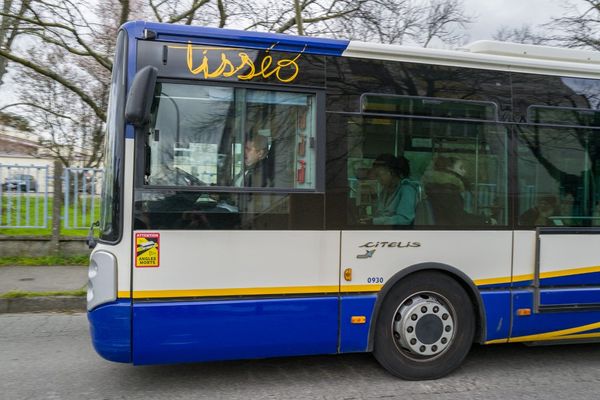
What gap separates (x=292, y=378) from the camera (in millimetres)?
4012

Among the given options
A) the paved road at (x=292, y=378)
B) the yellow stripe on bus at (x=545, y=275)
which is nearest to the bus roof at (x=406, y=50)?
the yellow stripe on bus at (x=545, y=275)

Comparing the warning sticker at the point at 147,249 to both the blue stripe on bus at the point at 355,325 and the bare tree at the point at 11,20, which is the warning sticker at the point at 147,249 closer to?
the blue stripe on bus at the point at 355,325

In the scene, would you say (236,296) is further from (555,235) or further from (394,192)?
(555,235)

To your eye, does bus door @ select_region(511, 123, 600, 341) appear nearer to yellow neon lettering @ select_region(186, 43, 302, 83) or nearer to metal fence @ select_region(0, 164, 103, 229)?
yellow neon lettering @ select_region(186, 43, 302, 83)

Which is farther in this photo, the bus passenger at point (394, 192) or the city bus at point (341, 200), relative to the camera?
the bus passenger at point (394, 192)

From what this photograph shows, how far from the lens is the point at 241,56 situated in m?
3.67

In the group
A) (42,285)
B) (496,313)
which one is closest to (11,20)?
(42,285)

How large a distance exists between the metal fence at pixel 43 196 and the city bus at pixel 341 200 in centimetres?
544

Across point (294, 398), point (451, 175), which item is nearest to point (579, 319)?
point (451, 175)

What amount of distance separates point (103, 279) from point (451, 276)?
2874mm

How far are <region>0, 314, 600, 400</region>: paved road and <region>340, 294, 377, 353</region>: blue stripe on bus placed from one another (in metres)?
0.35

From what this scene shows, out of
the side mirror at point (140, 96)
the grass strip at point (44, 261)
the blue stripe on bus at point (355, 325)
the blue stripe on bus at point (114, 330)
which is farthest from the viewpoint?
the grass strip at point (44, 261)

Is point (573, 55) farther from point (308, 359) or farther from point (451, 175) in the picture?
point (308, 359)

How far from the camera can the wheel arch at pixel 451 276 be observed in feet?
12.6
